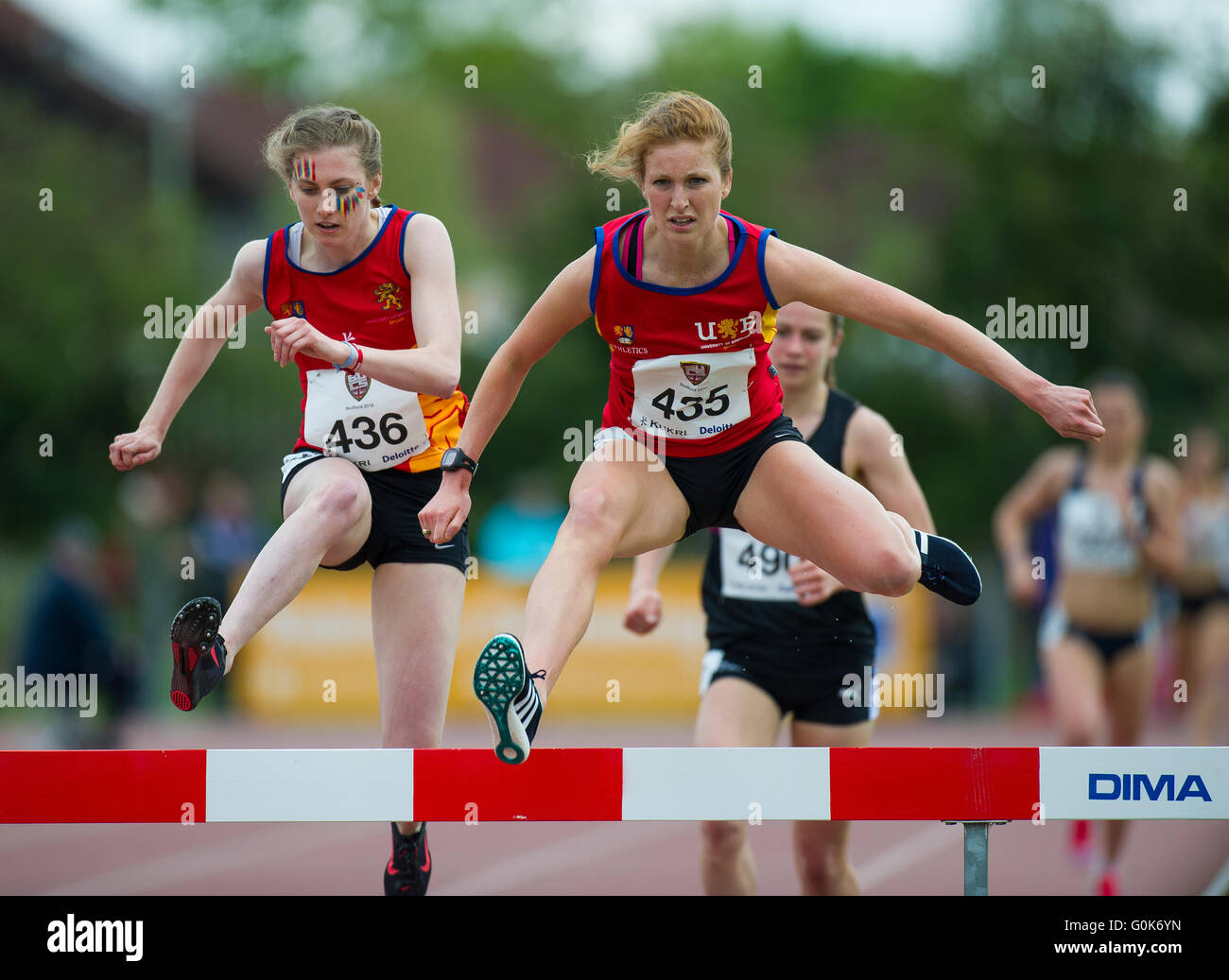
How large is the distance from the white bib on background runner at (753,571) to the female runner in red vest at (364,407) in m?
1.12

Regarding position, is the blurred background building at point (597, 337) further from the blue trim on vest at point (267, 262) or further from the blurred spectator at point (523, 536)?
the blue trim on vest at point (267, 262)

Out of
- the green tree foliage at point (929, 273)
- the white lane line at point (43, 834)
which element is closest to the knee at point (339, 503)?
the white lane line at point (43, 834)

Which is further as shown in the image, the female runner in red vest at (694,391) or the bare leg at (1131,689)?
the bare leg at (1131,689)

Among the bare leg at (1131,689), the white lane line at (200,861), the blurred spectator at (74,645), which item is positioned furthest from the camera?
the blurred spectator at (74,645)

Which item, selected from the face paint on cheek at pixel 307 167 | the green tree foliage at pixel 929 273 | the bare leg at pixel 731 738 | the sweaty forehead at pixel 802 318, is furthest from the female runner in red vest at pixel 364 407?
the green tree foliage at pixel 929 273

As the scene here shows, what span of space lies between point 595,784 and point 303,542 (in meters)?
1.32

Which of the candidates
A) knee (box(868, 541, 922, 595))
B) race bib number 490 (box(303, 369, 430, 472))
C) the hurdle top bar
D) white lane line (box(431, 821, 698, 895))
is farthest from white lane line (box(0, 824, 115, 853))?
knee (box(868, 541, 922, 595))

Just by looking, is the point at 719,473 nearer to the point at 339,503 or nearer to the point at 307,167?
the point at 339,503

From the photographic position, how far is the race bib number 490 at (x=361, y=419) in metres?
5.07

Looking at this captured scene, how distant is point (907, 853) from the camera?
939 cm

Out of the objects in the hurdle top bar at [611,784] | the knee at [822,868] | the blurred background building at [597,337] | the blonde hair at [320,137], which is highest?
the blurred background building at [597,337]

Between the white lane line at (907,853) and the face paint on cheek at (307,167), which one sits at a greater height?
the face paint on cheek at (307,167)

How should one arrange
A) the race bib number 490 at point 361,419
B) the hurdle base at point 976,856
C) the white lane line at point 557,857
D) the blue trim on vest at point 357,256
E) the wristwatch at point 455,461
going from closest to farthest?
the hurdle base at point 976,856
the wristwatch at point 455,461
the blue trim on vest at point 357,256
the race bib number 490 at point 361,419
the white lane line at point 557,857

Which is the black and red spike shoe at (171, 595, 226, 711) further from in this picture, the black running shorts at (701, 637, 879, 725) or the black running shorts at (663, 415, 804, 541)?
the black running shorts at (701, 637, 879, 725)
